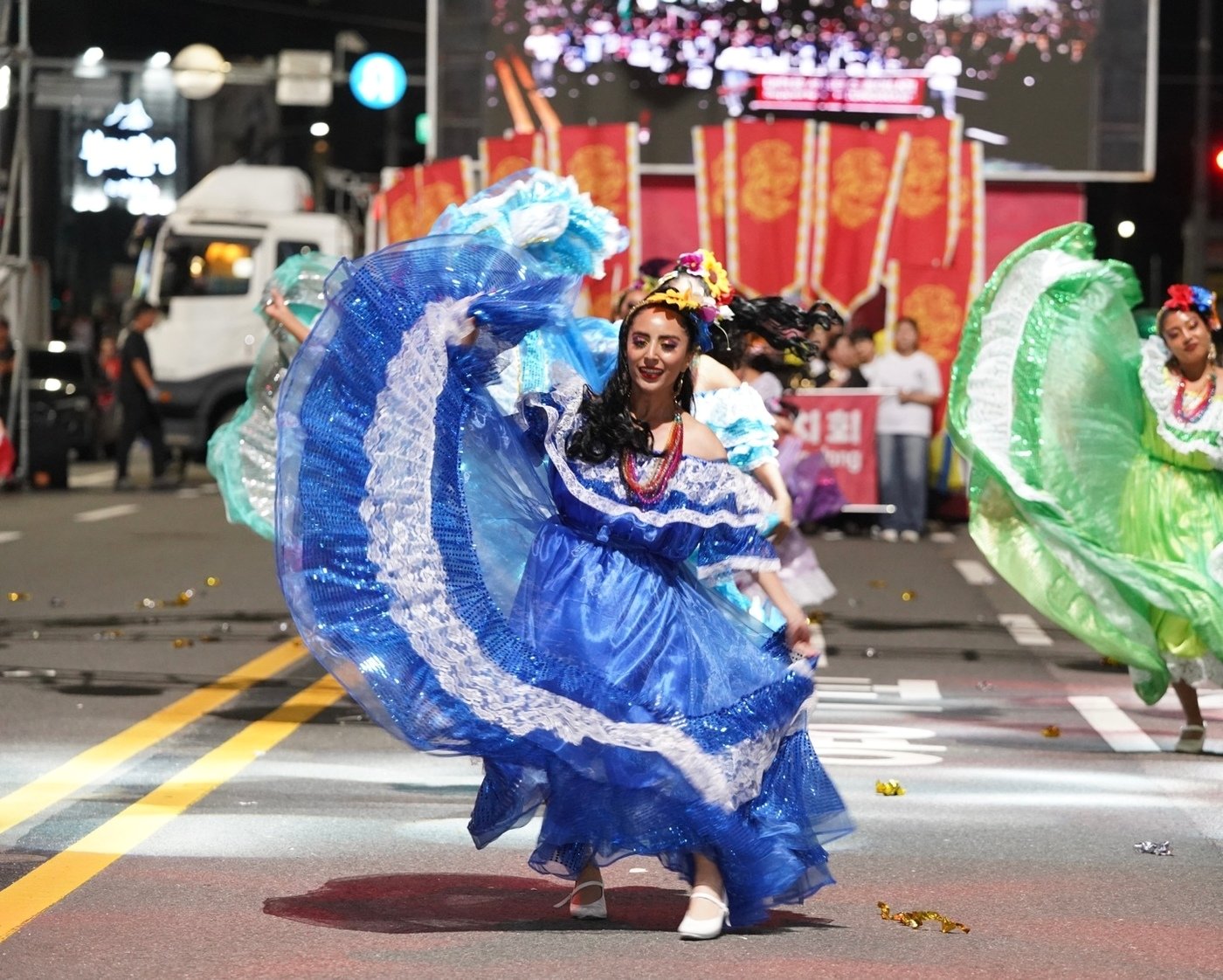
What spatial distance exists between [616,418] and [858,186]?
53.3ft

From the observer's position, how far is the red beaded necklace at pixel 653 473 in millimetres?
5906

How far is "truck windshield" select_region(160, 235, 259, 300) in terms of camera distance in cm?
2736

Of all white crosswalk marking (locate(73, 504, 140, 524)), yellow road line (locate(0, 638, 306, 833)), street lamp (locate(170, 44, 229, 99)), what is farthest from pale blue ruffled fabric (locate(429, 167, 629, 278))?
street lamp (locate(170, 44, 229, 99))

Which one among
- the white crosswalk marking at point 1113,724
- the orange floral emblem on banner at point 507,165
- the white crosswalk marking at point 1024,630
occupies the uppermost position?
the orange floral emblem on banner at point 507,165

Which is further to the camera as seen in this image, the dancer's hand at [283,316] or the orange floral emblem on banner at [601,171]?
the orange floral emblem on banner at [601,171]

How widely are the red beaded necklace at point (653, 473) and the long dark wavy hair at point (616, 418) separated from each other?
4 centimetres

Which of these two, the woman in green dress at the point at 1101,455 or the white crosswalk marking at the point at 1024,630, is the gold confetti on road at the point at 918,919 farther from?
the white crosswalk marking at the point at 1024,630

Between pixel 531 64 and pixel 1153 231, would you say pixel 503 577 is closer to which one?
pixel 531 64

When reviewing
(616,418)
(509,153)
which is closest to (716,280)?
(616,418)

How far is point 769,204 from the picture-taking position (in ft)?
72.0

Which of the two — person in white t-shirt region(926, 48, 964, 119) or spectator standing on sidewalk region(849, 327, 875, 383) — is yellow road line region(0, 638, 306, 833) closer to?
spectator standing on sidewalk region(849, 327, 875, 383)

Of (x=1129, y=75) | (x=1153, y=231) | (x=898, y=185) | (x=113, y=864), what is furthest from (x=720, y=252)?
(x=1153, y=231)

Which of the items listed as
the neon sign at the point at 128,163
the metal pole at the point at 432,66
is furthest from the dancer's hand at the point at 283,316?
the neon sign at the point at 128,163

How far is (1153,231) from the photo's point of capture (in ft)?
141
